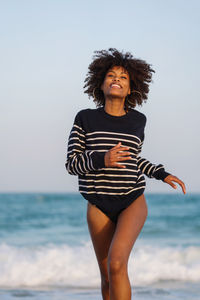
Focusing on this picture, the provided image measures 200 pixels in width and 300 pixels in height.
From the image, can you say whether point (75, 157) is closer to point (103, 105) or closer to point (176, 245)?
point (103, 105)

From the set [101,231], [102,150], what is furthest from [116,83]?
[101,231]

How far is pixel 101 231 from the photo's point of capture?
3979 mm

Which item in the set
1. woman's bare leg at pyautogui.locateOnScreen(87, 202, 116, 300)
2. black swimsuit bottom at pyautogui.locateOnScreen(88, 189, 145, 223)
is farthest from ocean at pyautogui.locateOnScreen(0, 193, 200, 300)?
black swimsuit bottom at pyautogui.locateOnScreen(88, 189, 145, 223)

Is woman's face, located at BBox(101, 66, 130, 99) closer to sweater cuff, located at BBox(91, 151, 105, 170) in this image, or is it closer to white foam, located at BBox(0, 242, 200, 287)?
sweater cuff, located at BBox(91, 151, 105, 170)

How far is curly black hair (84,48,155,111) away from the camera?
4234mm

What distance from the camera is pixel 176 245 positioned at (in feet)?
42.6

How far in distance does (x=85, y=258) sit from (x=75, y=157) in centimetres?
644

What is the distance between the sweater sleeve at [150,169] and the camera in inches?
168

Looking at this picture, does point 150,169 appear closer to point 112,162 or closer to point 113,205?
point 113,205

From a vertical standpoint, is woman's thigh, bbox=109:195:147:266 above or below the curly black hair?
below

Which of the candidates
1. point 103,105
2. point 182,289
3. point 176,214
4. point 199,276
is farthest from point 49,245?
point 176,214

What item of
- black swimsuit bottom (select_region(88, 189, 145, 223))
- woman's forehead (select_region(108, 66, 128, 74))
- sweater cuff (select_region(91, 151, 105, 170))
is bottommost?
black swimsuit bottom (select_region(88, 189, 145, 223))

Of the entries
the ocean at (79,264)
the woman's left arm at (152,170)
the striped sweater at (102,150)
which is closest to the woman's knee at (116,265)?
the striped sweater at (102,150)

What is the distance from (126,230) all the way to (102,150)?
0.63 meters
